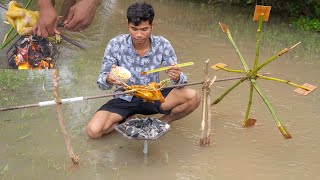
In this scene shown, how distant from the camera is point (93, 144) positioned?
3697 mm

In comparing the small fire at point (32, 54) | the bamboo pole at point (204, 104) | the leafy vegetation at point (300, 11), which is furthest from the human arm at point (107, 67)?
the leafy vegetation at point (300, 11)

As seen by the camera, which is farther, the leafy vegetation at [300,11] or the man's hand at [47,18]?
the leafy vegetation at [300,11]

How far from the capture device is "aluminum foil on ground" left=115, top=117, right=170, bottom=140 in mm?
3357

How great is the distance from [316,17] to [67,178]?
628cm

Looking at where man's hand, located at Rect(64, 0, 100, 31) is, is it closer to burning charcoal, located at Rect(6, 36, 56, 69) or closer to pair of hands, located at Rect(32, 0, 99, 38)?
pair of hands, located at Rect(32, 0, 99, 38)

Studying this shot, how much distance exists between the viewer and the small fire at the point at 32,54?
5004 mm

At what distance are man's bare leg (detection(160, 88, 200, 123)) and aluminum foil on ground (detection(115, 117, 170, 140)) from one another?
0.34 metres

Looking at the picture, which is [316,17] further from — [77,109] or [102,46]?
[77,109]

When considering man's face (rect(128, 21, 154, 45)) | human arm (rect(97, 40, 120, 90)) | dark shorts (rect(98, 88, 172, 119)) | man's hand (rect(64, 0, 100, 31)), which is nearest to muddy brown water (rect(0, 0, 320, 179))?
dark shorts (rect(98, 88, 172, 119))

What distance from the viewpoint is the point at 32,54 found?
504cm

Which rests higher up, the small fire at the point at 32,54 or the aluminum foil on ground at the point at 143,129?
the small fire at the point at 32,54

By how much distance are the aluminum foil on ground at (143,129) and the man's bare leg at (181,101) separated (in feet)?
1.10

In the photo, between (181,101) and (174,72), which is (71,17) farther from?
(181,101)

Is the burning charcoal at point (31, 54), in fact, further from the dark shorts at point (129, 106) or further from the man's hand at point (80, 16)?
the dark shorts at point (129, 106)
